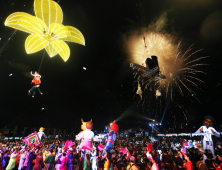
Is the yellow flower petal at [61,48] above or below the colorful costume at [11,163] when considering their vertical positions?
above

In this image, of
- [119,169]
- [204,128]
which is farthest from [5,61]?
[204,128]

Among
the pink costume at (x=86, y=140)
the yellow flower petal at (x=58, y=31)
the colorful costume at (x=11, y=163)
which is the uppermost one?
the yellow flower petal at (x=58, y=31)

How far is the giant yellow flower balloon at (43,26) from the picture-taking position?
26.7 feet

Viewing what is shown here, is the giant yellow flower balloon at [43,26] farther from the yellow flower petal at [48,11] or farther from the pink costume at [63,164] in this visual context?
the pink costume at [63,164]

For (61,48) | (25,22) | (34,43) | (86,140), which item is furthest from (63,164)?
(25,22)

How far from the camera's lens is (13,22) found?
25.8 ft

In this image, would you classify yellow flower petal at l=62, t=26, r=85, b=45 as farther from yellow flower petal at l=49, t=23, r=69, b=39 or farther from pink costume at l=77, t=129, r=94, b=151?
pink costume at l=77, t=129, r=94, b=151

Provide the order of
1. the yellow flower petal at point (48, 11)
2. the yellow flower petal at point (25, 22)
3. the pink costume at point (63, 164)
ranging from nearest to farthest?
the pink costume at point (63, 164) → the yellow flower petal at point (25, 22) → the yellow flower petal at point (48, 11)

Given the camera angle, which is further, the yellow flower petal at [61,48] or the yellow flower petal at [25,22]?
the yellow flower petal at [61,48]

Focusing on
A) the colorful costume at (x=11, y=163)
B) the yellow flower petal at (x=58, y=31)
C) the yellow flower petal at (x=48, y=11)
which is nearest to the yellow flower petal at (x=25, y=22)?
the yellow flower petal at (x=48, y=11)

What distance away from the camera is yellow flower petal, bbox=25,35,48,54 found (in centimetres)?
916

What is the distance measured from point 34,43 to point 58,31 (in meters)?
2.11

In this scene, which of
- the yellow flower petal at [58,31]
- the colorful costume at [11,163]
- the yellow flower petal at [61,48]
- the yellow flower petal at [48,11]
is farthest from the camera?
the yellow flower petal at [61,48]

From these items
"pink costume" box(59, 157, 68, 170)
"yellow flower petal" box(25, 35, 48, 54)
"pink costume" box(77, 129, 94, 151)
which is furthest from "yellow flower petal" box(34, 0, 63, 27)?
"pink costume" box(59, 157, 68, 170)
